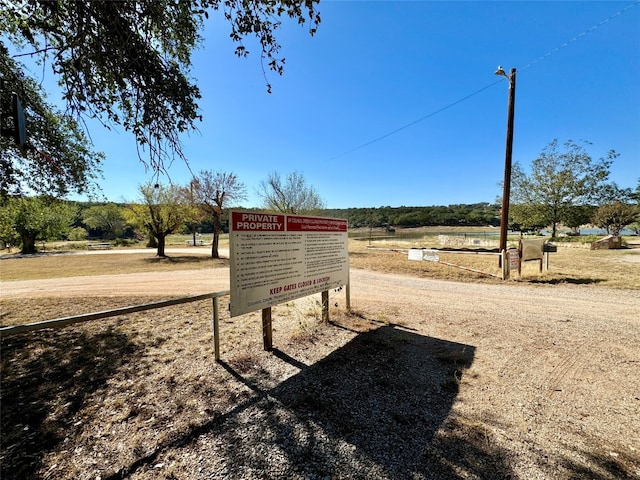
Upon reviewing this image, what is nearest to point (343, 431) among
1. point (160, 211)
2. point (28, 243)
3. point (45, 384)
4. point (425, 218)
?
point (45, 384)

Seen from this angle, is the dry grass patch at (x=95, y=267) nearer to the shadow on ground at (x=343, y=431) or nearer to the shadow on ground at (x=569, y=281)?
the shadow on ground at (x=343, y=431)

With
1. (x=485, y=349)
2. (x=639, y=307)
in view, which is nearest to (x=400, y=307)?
(x=485, y=349)

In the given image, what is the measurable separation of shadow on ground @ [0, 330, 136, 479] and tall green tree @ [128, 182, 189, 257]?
1894cm

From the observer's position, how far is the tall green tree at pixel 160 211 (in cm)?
2253

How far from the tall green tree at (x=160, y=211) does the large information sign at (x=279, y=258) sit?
66.9 ft

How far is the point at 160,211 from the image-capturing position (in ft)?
74.4

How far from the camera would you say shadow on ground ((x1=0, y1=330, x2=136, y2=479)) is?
7.83 feet

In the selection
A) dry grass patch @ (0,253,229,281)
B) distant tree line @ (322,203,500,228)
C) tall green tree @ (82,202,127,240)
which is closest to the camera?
dry grass patch @ (0,253,229,281)

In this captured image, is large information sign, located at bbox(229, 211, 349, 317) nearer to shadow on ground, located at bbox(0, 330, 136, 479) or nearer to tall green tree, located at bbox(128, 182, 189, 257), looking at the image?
shadow on ground, located at bbox(0, 330, 136, 479)

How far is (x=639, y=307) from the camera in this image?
6.54m

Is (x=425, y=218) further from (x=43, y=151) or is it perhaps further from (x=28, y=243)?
(x=43, y=151)

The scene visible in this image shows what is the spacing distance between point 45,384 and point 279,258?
3.16 metres

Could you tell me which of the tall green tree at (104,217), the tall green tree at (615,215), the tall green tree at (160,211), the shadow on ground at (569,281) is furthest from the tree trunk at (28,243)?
the tall green tree at (615,215)

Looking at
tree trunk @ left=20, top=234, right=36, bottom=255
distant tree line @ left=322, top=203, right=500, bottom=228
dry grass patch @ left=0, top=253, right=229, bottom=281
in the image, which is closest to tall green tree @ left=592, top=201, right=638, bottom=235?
distant tree line @ left=322, top=203, right=500, bottom=228
